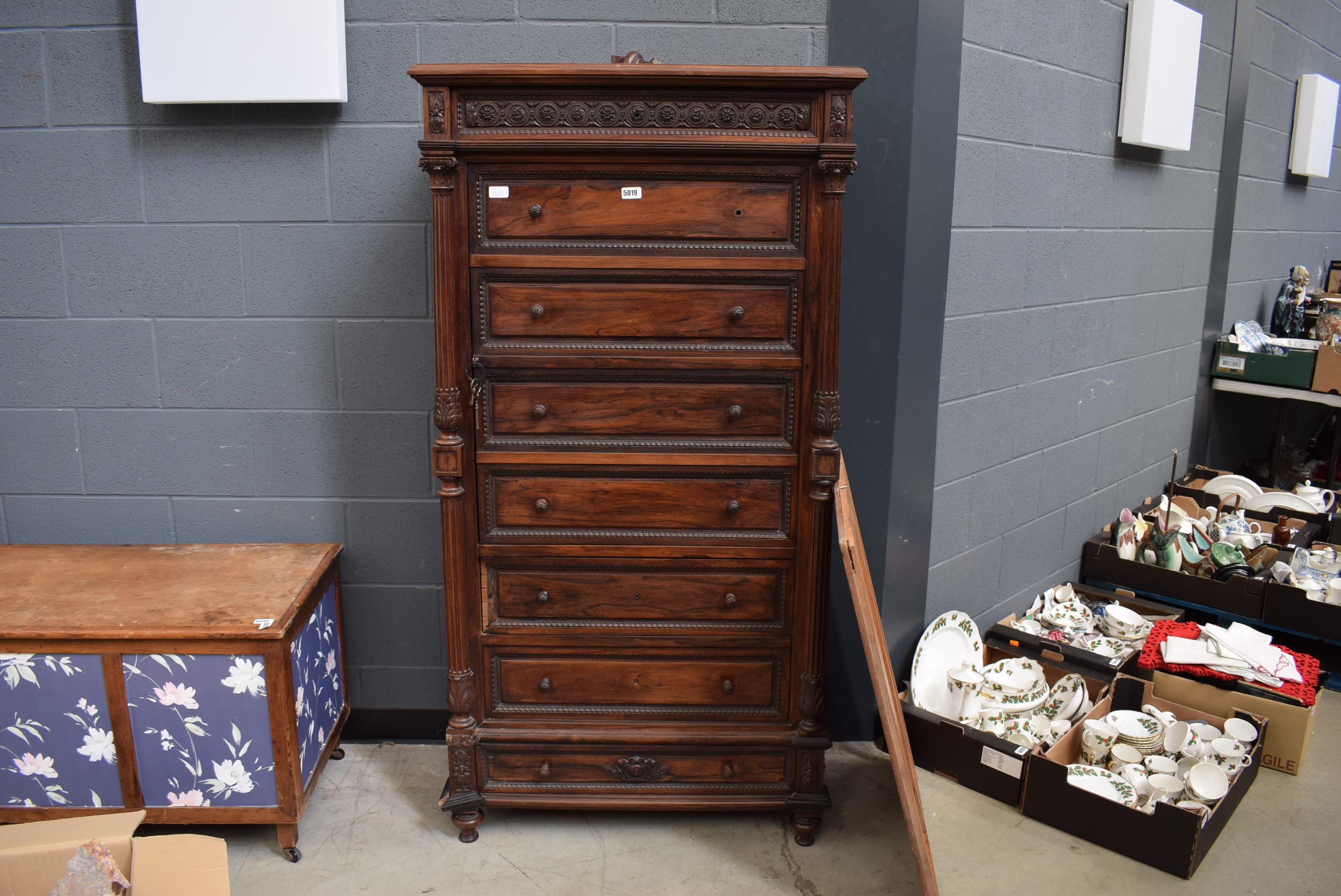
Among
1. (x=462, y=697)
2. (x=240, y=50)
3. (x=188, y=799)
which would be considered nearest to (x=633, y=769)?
(x=462, y=697)

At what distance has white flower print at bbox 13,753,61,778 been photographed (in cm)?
212

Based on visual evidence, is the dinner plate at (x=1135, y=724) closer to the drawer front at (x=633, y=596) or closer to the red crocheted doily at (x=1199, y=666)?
the red crocheted doily at (x=1199, y=666)

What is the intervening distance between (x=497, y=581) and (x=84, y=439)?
4.18ft

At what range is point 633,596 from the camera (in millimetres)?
2195

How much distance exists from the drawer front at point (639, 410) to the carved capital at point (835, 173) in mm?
413

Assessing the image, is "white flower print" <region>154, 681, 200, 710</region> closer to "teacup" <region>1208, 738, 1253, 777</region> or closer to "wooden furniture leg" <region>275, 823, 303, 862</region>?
"wooden furniture leg" <region>275, 823, 303, 862</region>

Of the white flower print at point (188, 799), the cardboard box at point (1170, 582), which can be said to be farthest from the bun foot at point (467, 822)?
the cardboard box at point (1170, 582)

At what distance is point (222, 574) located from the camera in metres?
2.33

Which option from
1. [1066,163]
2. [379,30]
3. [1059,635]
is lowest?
[1059,635]

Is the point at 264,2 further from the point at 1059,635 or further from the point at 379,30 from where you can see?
the point at 1059,635

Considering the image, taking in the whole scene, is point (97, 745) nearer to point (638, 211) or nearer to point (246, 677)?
Result: point (246, 677)

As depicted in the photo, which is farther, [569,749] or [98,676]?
[569,749]

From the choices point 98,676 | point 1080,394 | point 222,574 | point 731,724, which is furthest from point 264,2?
point 1080,394

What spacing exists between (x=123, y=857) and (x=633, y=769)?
42.1 inches
